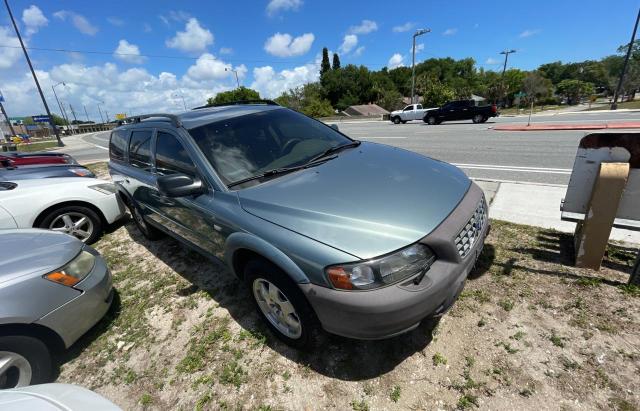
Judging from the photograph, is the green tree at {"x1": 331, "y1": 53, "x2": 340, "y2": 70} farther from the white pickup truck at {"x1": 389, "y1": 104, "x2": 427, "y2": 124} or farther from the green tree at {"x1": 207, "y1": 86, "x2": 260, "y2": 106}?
the white pickup truck at {"x1": 389, "y1": 104, "x2": 427, "y2": 124}

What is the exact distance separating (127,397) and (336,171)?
7.48 feet

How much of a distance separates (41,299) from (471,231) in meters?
3.17

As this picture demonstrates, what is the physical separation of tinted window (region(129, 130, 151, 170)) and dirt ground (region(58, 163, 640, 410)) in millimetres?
1659

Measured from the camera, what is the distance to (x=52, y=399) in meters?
1.33

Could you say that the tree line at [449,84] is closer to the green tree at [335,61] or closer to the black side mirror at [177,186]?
the green tree at [335,61]

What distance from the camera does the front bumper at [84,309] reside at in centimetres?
230

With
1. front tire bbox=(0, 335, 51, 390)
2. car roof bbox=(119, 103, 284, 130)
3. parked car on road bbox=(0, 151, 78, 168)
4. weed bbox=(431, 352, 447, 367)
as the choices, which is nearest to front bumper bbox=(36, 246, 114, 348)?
front tire bbox=(0, 335, 51, 390)

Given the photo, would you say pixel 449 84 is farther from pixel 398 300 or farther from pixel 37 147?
pixel 398 300

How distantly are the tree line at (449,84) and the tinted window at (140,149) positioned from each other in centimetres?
4779

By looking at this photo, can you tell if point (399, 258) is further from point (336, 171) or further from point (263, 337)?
point (263, 337)

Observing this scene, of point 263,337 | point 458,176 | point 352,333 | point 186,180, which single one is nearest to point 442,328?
point 352,333

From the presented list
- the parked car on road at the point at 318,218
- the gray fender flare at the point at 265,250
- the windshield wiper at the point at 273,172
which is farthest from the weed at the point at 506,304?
the windshield wiper at the point at 273,172

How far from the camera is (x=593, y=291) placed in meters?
2.48

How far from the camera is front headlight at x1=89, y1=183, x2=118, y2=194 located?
184 inches
